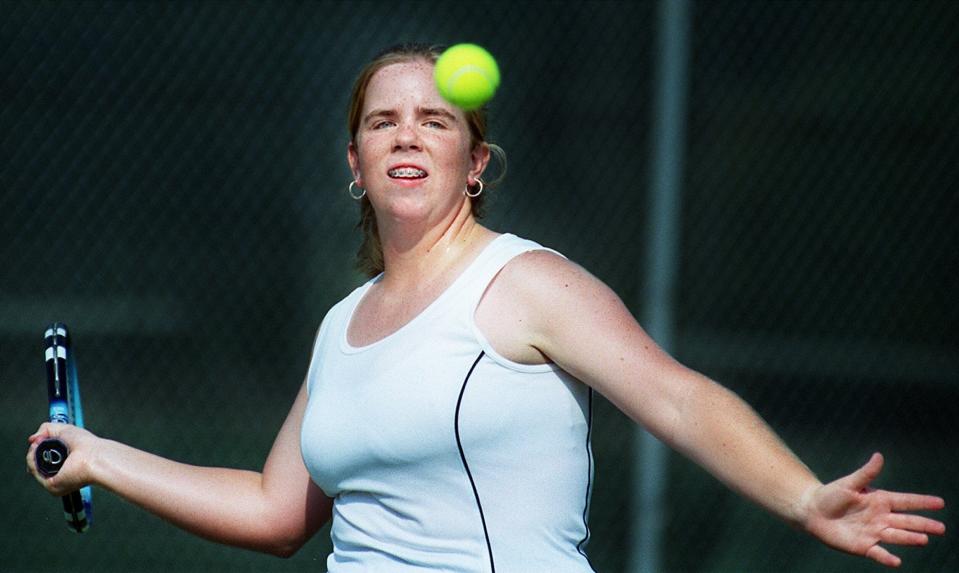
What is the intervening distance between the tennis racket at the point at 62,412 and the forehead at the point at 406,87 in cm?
87

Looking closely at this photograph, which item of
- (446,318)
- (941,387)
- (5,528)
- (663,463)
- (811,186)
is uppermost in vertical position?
(811,186)

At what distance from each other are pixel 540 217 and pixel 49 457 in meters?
2.45

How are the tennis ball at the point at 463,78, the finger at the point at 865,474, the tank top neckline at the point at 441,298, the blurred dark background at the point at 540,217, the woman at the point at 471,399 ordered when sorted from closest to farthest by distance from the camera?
the finger at the point at 865,474 < the woman at the point at 471,399 < the tank top neckline at the point at 441,298 < the tennis ball at the point at 463,78 < the blurred dark background at the point at 540,217

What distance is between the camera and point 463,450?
2062mm

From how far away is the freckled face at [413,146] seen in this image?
229cm

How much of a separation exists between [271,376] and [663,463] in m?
1.36

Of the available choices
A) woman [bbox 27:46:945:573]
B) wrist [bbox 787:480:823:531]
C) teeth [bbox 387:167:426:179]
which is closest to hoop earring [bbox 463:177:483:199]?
woman [bbox 27:46:945:573]

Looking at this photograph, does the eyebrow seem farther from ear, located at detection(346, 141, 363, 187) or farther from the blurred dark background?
the blurred dark background

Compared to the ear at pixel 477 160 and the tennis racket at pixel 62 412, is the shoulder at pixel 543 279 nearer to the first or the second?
the ear at pixel 477 160

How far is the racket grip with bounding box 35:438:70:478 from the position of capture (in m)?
2.47

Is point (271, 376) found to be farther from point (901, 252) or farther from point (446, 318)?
point (446, 318)

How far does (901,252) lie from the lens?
15.5 ft

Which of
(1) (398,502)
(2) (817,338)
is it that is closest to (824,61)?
(2) (817,338)

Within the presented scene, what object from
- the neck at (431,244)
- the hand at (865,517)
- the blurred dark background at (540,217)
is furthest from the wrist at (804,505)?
the blurred dark background at (540,217)
